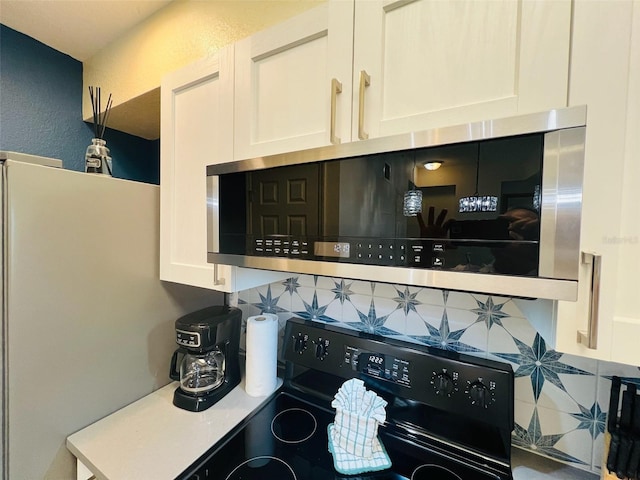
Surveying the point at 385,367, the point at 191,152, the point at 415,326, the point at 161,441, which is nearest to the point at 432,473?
the point at 385,367

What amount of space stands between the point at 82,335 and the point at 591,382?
147 cm

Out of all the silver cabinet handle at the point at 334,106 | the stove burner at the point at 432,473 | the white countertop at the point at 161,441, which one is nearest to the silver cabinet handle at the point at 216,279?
the white countertop at the point at 161,441

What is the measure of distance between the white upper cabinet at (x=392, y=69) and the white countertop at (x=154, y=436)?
2.75 feet

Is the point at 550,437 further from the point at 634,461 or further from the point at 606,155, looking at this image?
the point at 606,155

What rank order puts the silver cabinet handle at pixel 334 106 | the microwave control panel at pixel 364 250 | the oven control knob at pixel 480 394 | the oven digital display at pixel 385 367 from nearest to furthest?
the microwave control panel at pixel 364 250 < the silver cabinet handle at pixel 334 106 < the oven control knob at pixel 480 394 < the oven digital display at pixel 385 367

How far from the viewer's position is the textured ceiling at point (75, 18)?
3.57ft

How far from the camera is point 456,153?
51cm

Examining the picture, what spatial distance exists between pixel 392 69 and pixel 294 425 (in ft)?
3.39

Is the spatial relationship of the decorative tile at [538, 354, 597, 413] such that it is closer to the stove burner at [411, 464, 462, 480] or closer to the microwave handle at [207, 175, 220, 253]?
the stove burner at [411, 464, 462, 480]

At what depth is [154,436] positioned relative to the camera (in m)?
0.83

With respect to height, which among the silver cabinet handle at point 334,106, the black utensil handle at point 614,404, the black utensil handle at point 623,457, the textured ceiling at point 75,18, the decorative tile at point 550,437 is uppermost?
the textured ceiling at point 75,18

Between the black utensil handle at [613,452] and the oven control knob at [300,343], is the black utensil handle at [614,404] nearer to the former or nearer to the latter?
the black utensil handle at [613,452]

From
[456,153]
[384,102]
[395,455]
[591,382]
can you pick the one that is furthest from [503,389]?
[384,102]

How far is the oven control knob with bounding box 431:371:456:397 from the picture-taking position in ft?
2.58
